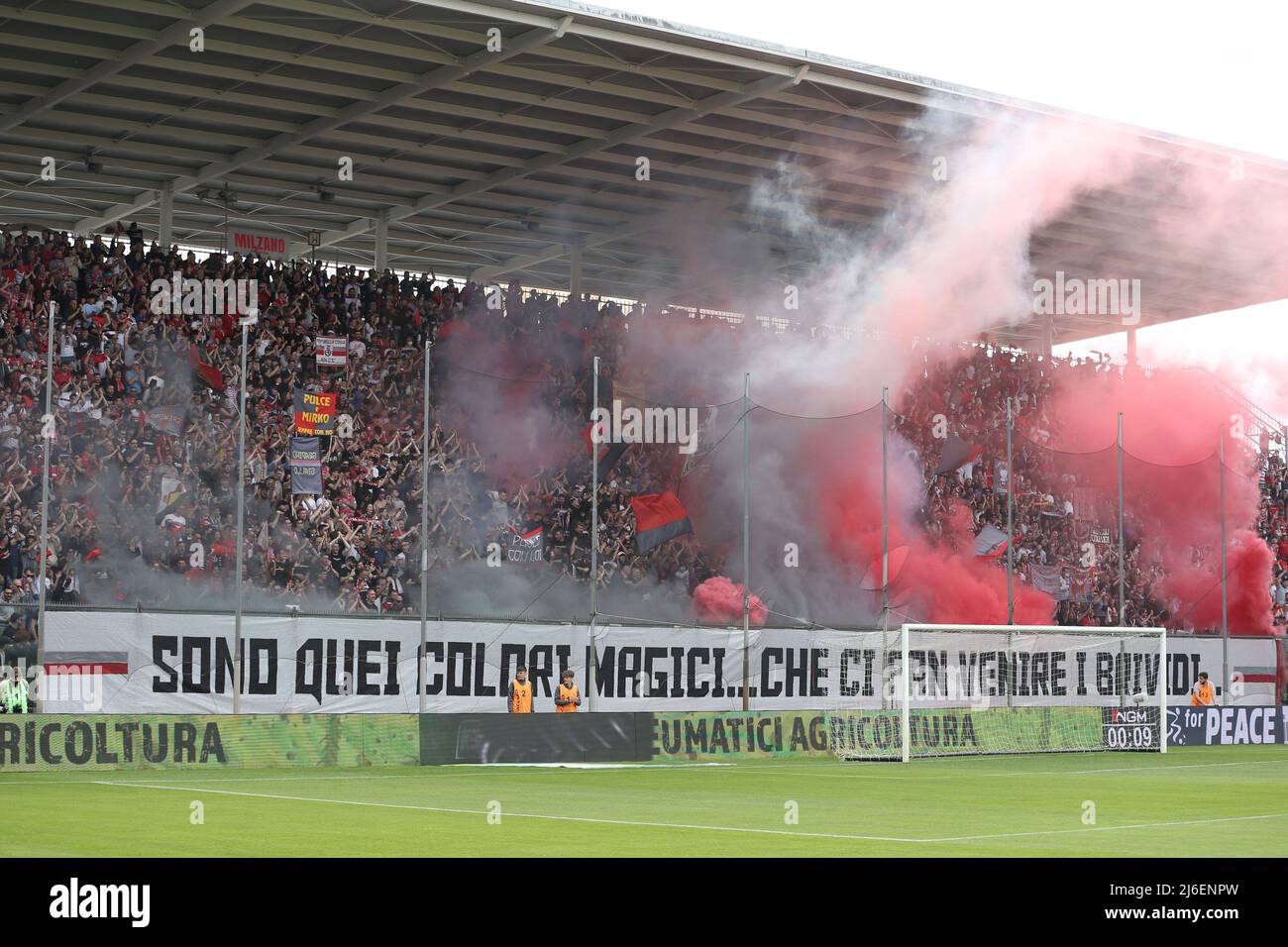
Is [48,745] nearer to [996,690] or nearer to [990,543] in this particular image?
[996,690]

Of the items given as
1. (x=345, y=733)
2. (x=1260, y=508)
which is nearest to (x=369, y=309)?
(x=345, y=733)

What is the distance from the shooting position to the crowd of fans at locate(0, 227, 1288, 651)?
96.1 feet

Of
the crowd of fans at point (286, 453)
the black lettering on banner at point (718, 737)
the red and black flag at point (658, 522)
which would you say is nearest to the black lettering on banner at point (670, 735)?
the black lettering on banner at point (718, 737)

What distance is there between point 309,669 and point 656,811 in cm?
1082

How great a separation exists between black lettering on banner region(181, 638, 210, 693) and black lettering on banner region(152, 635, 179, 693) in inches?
5.3

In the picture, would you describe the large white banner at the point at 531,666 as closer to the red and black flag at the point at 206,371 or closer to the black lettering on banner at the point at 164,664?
the black lettering on banner at the point at 164,664

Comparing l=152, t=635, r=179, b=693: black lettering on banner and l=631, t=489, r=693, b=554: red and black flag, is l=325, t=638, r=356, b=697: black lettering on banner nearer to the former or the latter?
l=152, t=635, r=179, b=693: black lettering on banner

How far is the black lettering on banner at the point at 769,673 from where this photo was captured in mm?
30875

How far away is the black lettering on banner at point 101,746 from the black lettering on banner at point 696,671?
1035cm

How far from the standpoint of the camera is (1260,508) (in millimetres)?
46656

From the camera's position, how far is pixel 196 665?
A: 25.8m

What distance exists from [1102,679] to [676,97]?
46.6ft

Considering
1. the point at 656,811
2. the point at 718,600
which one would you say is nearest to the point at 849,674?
the point at 718,600
